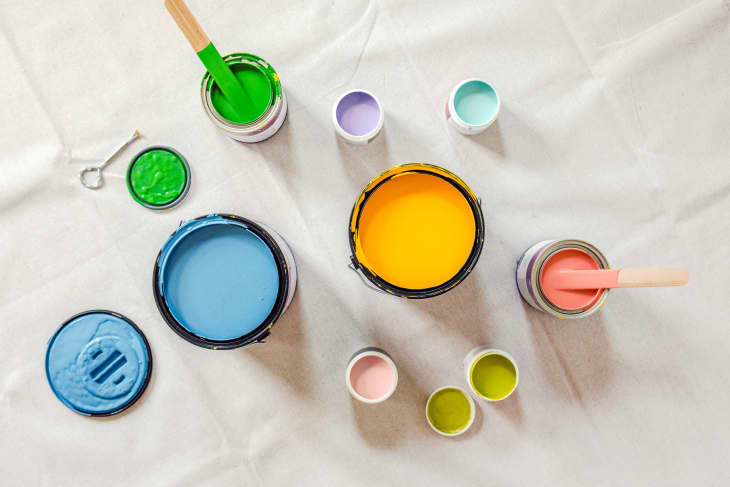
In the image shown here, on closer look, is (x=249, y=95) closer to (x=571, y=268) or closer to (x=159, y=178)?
(x=159, y=178)

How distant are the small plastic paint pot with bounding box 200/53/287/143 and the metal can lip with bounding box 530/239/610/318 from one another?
44 centimetres

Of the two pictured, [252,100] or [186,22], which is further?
[252,100]

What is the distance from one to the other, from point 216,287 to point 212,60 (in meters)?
0.31

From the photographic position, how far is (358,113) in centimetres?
79

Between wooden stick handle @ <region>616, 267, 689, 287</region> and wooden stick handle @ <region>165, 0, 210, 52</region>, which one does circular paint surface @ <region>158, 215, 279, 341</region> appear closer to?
wooden stick handle @ <region>165, 0, 210, 52</region>

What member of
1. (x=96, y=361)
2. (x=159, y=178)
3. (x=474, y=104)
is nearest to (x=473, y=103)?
(x=474, y=104)

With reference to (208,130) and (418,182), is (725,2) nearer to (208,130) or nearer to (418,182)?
(418,182)

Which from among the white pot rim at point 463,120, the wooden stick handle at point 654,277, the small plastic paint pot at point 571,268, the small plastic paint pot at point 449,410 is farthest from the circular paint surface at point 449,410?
the white pot rim at point 463,120

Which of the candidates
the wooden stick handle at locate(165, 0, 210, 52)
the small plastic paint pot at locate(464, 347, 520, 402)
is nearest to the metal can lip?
the small plastic paint pot at locate(464, 347, 520, 402)

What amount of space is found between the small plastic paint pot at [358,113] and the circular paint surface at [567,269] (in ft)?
1.07

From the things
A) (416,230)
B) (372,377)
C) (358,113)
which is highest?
(358,113)

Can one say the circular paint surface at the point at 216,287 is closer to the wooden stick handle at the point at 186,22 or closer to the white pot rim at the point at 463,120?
the wooden stick handle at the point at 186,22

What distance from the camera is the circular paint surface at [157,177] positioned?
2.61ft

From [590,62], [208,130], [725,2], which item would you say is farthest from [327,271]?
[725,2]
